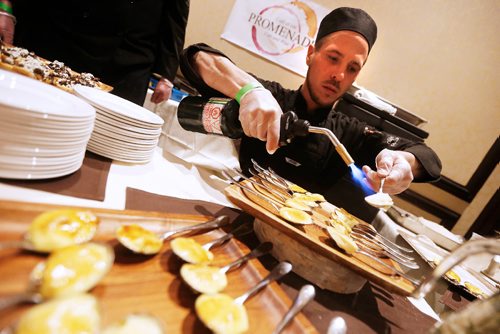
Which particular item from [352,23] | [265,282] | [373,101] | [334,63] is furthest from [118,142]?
Answer: [373,101]

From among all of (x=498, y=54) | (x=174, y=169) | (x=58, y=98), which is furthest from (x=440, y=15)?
(x=58, y=98)

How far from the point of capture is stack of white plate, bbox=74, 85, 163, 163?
34.2 inches

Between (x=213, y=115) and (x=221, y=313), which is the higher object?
(x=213, y=115)

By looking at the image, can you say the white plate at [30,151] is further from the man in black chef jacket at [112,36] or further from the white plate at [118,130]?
the man in black chef jacket at [112,36]

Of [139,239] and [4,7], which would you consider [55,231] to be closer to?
[139,239]

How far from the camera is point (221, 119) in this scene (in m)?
1.17

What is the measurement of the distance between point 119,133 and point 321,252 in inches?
31.5

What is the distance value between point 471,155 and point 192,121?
434cm

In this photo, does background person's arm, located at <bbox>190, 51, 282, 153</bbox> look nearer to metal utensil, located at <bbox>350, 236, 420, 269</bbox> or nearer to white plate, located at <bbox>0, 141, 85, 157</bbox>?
metal utensil, located at <bbox>350, 236, 420, 269</bbox>

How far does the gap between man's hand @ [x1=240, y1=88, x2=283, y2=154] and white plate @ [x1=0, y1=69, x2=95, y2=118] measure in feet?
1.94

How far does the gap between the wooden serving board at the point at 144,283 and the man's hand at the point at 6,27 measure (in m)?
1.39

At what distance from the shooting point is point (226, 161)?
180 centimetres

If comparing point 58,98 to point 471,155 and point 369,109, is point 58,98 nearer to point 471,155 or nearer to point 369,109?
point 369,109

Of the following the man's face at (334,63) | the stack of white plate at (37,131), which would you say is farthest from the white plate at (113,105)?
the man's face at (334,63)
